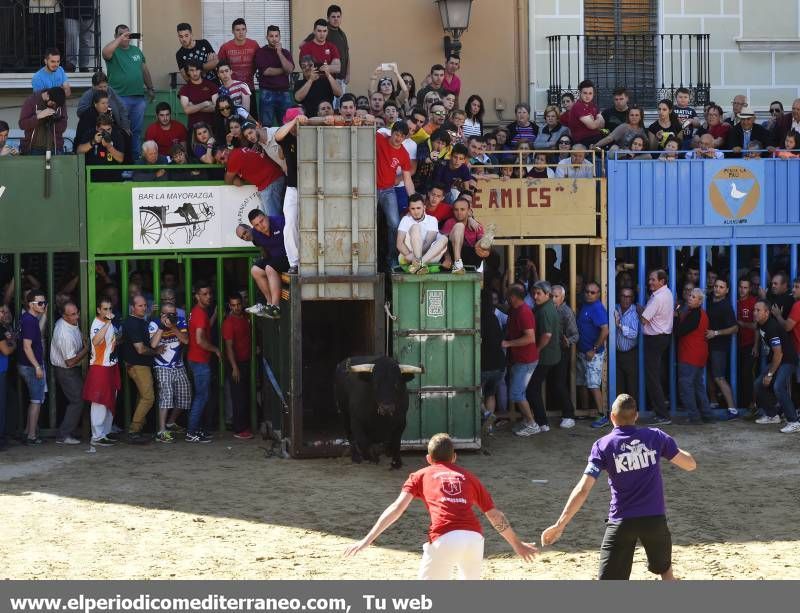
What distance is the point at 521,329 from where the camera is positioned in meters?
18.8

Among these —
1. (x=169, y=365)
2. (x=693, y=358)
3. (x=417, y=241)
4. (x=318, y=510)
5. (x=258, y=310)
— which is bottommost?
(x=318, y=510)

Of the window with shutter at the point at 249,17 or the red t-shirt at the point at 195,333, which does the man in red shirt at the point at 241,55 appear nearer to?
the window with shutter at the point at 249,17

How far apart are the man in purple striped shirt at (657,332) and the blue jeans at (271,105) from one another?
215 inches

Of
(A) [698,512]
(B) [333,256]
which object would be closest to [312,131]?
(B) [333,256]

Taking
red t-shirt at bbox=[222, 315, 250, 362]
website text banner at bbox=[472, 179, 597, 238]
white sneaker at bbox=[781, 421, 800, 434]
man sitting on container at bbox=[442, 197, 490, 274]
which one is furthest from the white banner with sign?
white sneaker at bbox=[781, 421, 800, 434]

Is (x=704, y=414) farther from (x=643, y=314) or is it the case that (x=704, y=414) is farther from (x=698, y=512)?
(x=698, y=512)

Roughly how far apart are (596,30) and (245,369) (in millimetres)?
8393

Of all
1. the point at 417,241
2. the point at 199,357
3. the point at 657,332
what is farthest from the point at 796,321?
the point at 199,357

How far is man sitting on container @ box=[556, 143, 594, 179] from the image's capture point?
66.1 feet

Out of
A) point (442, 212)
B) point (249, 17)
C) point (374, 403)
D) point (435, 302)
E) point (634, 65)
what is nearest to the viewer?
point (374, 403)

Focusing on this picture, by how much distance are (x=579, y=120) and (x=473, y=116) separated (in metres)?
1.46

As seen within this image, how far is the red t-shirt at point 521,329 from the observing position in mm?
Answer: 18750

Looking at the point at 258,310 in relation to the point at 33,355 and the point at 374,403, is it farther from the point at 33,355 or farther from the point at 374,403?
the point at 33,355

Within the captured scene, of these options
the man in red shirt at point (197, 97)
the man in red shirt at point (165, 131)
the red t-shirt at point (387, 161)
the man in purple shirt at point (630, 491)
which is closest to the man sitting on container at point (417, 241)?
the red t-shirt at point (387, 161)
